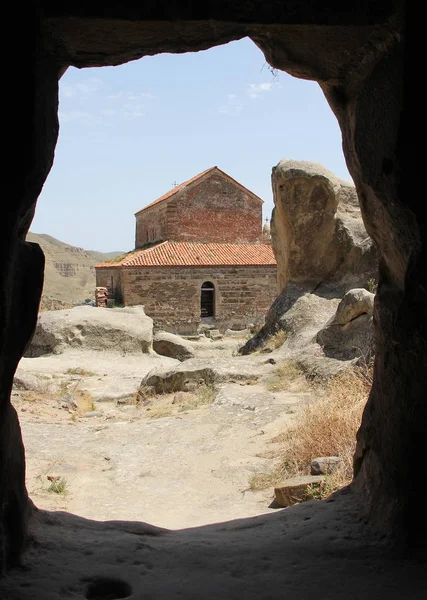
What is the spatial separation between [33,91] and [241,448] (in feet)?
15.1

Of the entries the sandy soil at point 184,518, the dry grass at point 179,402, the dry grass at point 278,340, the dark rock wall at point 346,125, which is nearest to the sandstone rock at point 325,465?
the sandy soil at point 184,518

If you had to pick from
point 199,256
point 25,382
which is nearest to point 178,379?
point 25,382

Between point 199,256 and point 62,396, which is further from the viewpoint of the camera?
point 199,256

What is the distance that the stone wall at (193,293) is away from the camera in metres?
24.5

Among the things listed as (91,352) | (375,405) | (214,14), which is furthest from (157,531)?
(91,352)

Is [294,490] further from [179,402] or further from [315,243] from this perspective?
[315,243]

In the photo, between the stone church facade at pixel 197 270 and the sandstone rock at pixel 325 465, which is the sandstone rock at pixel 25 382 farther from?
the stone church facade at pixel 197 270

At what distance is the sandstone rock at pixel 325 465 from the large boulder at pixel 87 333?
28.2 ft

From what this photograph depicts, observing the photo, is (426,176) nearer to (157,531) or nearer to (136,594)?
(136,594)

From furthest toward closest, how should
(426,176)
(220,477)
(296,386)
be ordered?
(296,386) < (220,477) < (426,176)

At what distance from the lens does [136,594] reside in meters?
2.18

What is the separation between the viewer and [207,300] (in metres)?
25.9

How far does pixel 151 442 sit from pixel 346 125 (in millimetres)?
4589

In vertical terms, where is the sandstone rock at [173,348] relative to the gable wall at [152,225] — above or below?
below
